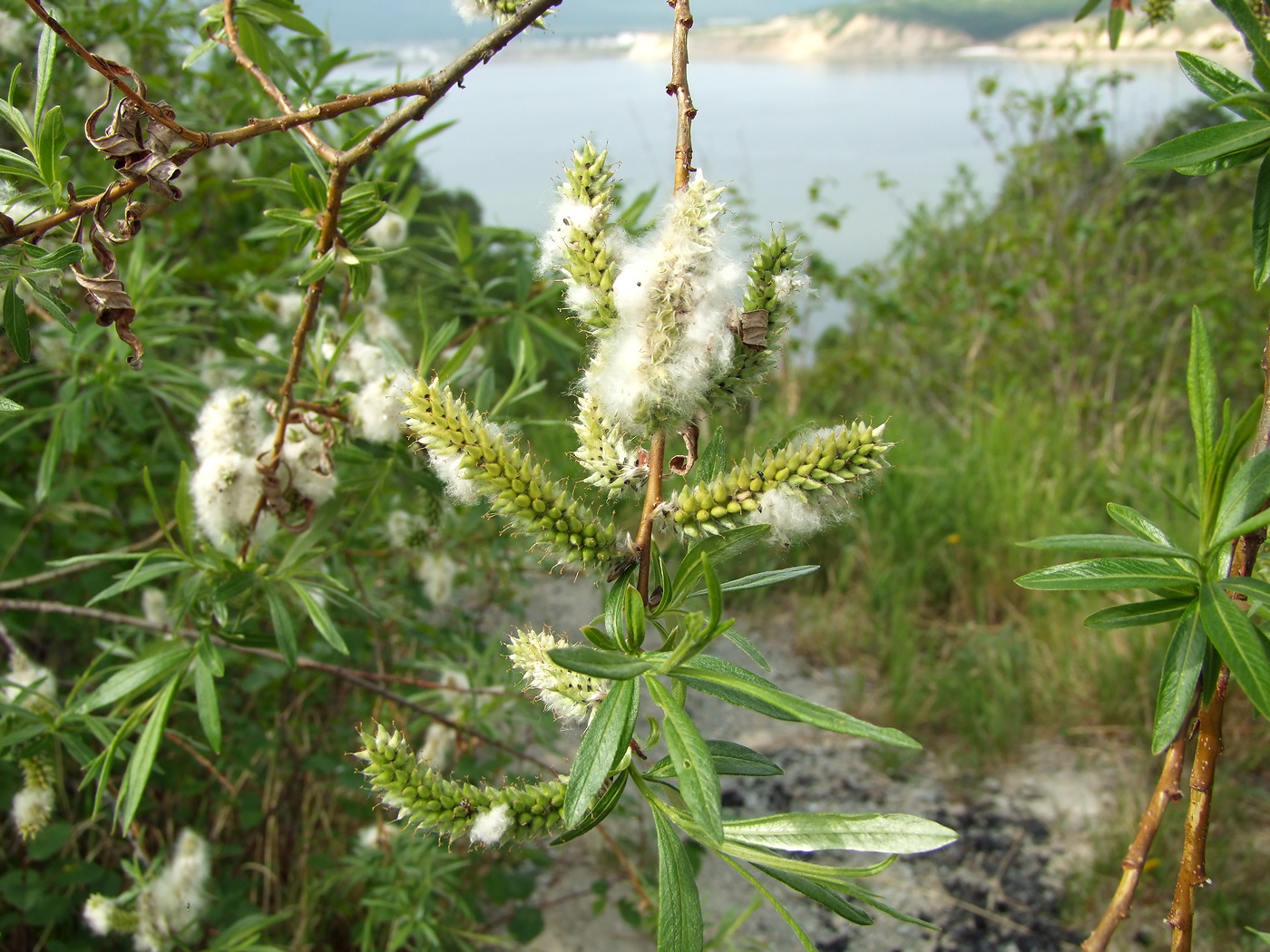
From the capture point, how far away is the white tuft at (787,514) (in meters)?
0.62

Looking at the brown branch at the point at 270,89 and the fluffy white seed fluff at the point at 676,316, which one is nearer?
the fluffy white seed fluff at the point at 676,316

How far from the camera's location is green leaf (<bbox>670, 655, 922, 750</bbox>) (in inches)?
21.2

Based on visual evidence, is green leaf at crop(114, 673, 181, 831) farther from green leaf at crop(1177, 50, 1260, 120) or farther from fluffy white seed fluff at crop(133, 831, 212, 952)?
green leaf at crop(1177, 50, 1260, 120)

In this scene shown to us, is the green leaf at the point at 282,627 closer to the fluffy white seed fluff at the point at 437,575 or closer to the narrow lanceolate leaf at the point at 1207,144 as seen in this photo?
the fluffy white seed fluff at the point at 437,575

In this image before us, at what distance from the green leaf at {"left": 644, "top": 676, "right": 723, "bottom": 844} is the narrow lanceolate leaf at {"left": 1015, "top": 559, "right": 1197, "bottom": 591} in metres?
0.30

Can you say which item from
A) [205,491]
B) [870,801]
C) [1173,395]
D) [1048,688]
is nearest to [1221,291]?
[1173,395]

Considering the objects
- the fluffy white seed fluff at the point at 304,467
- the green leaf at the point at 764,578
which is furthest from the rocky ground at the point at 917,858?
the green leaf at the point at 764,578

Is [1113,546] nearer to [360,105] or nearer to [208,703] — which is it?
[360,105]

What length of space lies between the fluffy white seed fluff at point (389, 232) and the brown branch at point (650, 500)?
1436mm

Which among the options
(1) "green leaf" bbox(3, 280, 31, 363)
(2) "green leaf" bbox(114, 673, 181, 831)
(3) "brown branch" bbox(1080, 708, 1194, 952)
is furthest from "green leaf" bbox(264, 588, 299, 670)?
(3) "brown branch" bbox(1080, 708, 1194, 952)

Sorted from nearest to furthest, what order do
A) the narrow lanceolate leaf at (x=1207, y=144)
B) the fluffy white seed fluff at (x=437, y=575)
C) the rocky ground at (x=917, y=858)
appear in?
1. the narrow lanceolate leaf at (x=1207, y=144)
2. the fluffy white seed fluff at (x=437, y=575)
3. the rocky ground at (x=917, y=858)

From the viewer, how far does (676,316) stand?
2.03 ft

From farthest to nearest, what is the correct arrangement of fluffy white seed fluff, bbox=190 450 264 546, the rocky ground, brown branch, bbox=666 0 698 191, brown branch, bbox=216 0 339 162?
the rocky ground → fluffy white seed fluff, bbox=190 450 264 546 → brown branch, bbox=216 0 339 162 → brown branch, bbox=666 0 698 191

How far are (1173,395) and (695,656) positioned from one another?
5239mm
